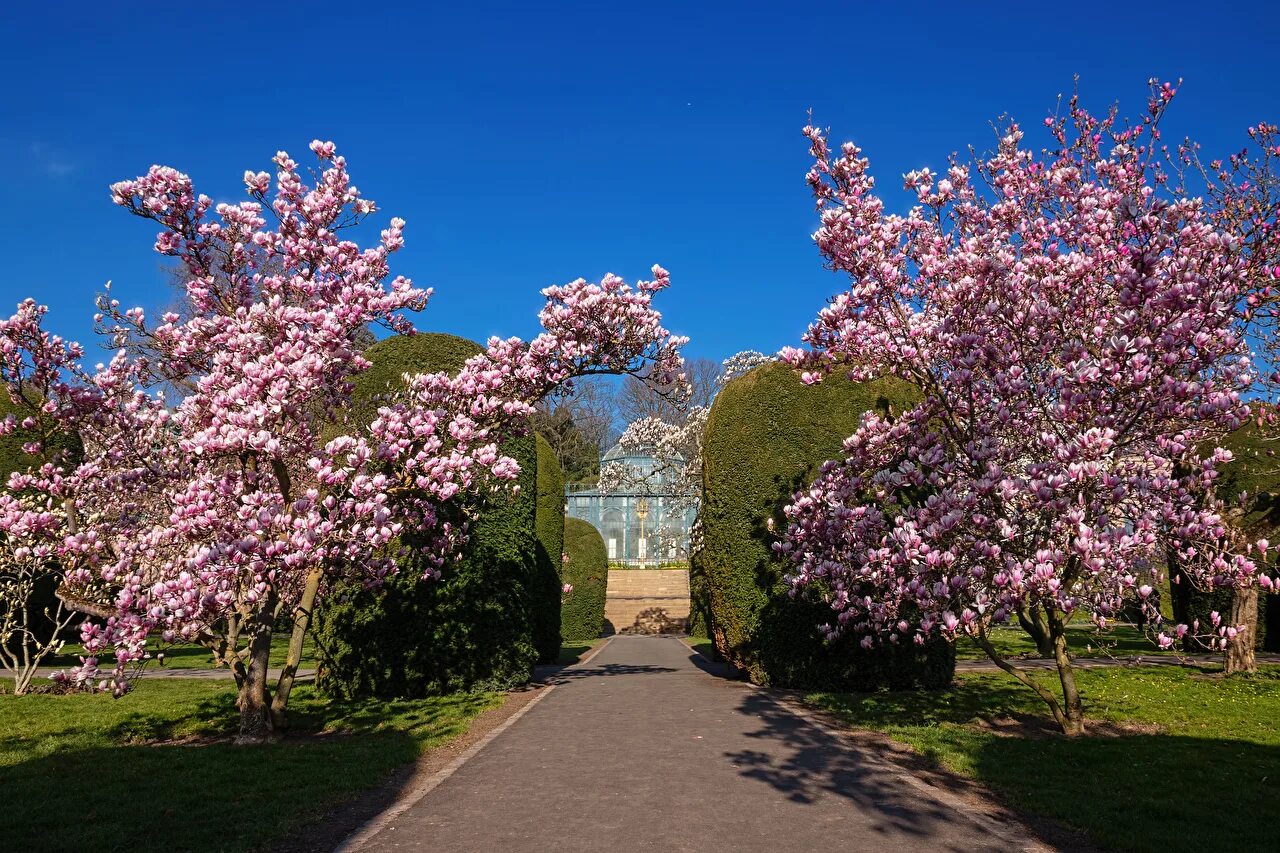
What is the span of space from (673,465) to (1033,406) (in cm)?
2791

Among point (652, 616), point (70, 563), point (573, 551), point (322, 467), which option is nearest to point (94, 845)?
point (322, 467)

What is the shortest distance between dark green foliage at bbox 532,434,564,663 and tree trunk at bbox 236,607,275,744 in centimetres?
937

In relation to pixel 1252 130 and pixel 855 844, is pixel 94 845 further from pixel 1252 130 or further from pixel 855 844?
pixel 1252 130

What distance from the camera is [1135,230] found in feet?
21.7

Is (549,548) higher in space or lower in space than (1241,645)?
higher

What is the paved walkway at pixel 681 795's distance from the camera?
539cm

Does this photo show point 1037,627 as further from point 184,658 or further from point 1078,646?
point 184,658

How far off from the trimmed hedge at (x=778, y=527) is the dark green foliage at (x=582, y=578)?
1233 centimetres

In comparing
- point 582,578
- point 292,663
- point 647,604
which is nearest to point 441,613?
point 292,663

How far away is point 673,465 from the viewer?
35.4 m

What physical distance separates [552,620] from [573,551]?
585 cm

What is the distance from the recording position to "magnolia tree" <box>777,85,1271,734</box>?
20.7 feet

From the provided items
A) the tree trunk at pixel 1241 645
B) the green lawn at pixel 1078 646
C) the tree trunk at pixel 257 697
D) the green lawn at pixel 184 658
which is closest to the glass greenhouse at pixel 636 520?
the green lawn at pixel 1078 646

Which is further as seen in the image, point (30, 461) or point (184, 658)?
point (184, 658)
